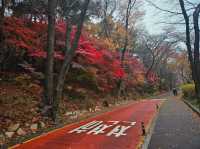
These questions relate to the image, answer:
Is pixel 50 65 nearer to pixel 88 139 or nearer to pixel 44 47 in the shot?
pixel 44 47

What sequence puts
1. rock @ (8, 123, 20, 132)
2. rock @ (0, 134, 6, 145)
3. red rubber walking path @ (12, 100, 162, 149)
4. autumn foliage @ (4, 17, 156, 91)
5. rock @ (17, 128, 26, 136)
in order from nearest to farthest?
red rubber walking path @ (12, 100, 162, 149), rock @ (0, 134, 6, 145), rock @ (8, 123, 20, 132), rock @ (17, 128, 26, 136), autumn foliage @ (4, 17, 156, 91)

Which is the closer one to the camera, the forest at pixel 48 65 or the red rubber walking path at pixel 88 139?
the red rubber walking path at pixel 88 139

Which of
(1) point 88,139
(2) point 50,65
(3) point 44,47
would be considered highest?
(3) point 44,47

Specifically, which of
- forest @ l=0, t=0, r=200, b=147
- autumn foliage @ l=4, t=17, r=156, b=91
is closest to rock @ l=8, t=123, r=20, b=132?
forest @ l=0, t=0, r=200, b=147

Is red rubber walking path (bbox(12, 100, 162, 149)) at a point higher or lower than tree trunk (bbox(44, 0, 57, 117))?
lower

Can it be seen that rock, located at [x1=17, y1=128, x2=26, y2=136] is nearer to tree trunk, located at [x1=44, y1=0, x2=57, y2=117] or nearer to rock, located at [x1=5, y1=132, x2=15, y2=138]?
rock, located at [x1=5, y1=132, x2=15, y2=138]

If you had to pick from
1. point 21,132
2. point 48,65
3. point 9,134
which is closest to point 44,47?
point 48,65

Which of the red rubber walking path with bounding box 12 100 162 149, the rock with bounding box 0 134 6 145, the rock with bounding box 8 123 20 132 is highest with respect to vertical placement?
the rock with bounding box 8 123 20 132

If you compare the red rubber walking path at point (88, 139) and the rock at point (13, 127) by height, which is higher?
the rock at point (13, 127)

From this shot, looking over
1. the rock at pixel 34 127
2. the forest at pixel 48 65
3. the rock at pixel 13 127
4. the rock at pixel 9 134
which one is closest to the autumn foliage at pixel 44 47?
the forest at pixel 48 65

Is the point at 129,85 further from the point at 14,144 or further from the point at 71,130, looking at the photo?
the point at 14,144

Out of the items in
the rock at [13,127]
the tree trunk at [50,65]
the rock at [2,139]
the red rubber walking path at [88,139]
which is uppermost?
the tree trunk at [50,65]

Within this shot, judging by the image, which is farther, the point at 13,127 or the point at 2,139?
the point at 13,127

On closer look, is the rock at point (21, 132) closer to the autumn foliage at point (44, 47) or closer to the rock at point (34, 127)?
the rock at point (34, 127)
